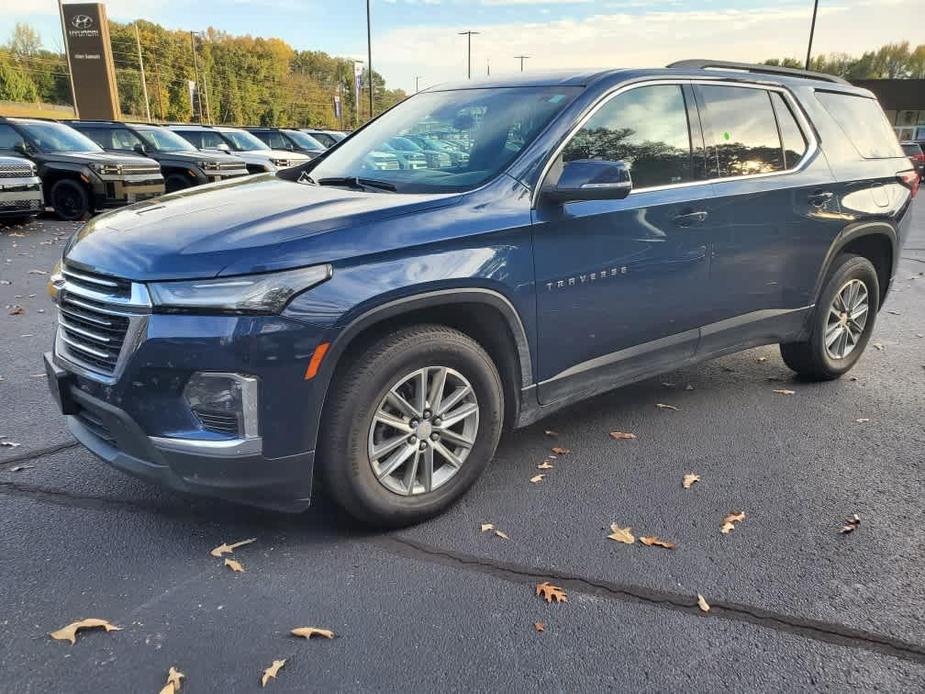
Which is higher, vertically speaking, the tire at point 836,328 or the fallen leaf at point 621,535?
the tire at point 836,328

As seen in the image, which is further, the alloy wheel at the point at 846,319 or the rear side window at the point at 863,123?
the alloy wheel at the point at 846,319

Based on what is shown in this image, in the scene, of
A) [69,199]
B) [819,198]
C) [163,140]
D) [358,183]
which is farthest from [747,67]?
[163,140]

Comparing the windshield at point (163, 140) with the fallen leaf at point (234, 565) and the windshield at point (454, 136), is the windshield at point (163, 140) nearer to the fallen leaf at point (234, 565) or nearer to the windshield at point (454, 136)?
the windshield at point (454, 136)

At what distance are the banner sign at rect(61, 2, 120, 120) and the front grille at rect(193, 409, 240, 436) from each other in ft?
163

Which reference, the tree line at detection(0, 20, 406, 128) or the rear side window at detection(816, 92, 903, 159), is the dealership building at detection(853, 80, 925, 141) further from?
the rear side window at detection(816, 92, 903, 159)

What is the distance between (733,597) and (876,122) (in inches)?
159

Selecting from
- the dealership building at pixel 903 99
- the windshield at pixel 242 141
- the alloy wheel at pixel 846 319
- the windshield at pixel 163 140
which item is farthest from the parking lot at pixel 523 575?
the dealership building at pixel 903 99

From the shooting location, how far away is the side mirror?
3.06 metres

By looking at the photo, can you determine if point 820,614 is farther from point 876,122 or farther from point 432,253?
point 876,122

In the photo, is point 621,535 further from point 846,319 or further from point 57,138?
point 57,138

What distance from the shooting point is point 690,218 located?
3721mm

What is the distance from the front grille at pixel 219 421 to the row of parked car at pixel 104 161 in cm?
868

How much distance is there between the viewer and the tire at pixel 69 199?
12.7 m

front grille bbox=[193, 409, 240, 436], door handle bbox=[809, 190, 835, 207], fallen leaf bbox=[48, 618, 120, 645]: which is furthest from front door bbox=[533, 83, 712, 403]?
fallen leaf bbox=[48, 618, 120, 645]
